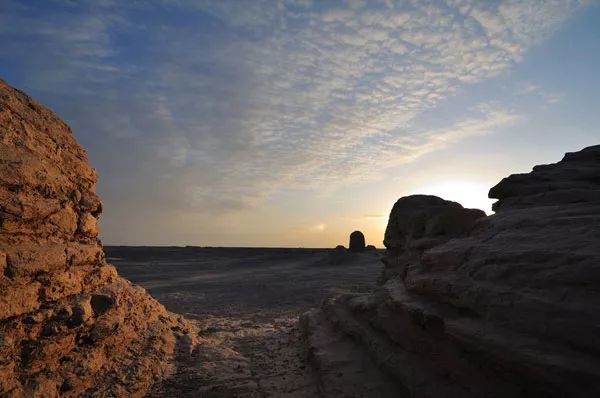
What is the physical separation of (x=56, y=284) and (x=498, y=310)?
500cm

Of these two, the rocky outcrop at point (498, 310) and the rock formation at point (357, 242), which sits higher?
the rock formation at point (357, 242)

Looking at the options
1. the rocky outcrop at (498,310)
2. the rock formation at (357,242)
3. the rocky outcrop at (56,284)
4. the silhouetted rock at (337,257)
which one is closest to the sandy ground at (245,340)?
the rocky outcrop at (498,310)

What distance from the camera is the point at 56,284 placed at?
4906mm

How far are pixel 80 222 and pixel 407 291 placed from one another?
495 cm

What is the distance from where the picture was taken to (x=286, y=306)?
14836 mm

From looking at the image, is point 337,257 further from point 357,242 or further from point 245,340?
point 245,340

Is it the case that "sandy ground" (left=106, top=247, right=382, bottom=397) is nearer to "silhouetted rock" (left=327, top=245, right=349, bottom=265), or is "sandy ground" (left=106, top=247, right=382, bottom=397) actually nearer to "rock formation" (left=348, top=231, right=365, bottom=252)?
"silhouetted rock" (left=327, top=245, right=349, bottom=265)

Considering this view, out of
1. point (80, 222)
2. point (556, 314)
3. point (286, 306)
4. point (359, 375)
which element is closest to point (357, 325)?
point (359, 375)

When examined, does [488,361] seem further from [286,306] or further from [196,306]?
[196,306]

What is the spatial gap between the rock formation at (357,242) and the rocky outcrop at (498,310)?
35860 mm

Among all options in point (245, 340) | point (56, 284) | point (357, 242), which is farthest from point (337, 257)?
point (56, 284)

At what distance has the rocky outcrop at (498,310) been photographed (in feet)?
9.87

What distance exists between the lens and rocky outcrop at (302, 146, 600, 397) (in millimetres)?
3010

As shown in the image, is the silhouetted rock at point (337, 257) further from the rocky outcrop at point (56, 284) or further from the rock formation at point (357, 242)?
the rocky outcrop at point (56, 284)
